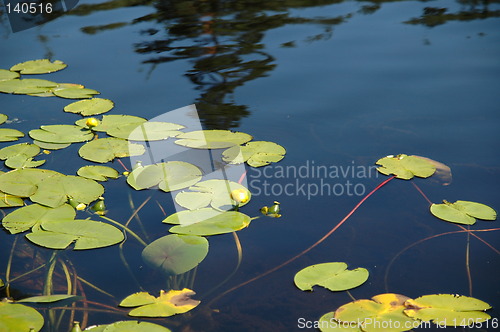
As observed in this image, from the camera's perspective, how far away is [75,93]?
2.71 m

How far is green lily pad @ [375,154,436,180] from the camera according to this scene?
2033 millimetres

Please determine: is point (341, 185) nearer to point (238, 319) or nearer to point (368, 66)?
point (238, 319)

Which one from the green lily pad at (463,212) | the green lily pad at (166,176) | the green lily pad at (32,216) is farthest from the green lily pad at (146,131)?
the green lily pad at (463,212)

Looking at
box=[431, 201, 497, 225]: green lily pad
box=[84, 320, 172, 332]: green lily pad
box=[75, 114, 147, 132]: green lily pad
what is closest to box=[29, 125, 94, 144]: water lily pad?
box=[75, 114, 147, 132]: green lily pad

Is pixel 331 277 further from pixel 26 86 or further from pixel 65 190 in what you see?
pixel 26 86

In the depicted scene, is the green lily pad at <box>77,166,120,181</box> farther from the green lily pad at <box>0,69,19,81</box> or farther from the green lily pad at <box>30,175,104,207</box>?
the green lily pad at <box>0,69,19,81</box>

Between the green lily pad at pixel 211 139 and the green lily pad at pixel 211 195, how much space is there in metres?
0.28

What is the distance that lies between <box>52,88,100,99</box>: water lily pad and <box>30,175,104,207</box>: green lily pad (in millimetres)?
793

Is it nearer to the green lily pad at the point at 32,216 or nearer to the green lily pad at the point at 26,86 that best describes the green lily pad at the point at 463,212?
the green lily pad at the point at 32,216

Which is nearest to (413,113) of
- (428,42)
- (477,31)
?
(428,42)

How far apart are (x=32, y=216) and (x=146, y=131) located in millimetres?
678

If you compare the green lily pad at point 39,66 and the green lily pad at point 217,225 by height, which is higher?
the green lily pad at point 39,66

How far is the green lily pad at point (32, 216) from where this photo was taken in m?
1.77

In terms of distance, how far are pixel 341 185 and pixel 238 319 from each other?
0.75m
